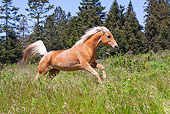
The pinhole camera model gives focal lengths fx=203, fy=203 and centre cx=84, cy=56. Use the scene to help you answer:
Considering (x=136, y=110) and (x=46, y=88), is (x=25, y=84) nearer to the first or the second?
(x=46, y=88)

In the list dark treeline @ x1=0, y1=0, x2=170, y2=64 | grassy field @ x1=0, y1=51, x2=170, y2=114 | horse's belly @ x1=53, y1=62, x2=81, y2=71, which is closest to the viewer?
Result: grassy field @ x1=0, y1=51, x2=170, y2=114

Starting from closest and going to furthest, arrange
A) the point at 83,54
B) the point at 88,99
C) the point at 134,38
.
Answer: the point at 88,99
the point at 83,54
the point at 134,38

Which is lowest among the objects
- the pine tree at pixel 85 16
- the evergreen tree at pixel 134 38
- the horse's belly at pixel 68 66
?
the horse's belly at pixel 68 66

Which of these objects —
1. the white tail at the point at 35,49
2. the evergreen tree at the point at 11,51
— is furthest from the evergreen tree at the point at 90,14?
the white tail at the point at 35,49

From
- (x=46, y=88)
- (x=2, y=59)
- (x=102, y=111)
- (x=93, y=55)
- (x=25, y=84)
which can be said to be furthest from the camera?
(x=2, y=59)

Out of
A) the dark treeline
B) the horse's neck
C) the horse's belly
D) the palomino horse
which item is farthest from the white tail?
the dark treeline

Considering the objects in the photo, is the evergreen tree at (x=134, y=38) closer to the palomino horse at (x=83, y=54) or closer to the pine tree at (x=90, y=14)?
the pine tree at (x=90, y=14)

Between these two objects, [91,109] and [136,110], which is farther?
[91,109]

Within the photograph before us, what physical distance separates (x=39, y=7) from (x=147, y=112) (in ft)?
133

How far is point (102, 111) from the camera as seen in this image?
3.03 meters

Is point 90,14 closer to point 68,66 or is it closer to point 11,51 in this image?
point 11,51

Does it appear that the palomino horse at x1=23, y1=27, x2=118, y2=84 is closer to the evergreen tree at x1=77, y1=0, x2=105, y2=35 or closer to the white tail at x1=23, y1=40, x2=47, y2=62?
the white tail at x1=23, y1=40, x2=47, y2=62

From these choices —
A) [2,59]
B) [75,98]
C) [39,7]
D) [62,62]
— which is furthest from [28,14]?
[75,98]

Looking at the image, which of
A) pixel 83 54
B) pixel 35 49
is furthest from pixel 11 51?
pixel 83 54
